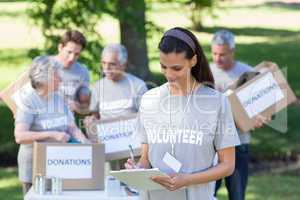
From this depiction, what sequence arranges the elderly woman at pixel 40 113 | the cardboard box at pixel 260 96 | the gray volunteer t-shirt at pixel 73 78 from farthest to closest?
1. the gray volunteer t-shirt at pixel 73 78
2. the cardboard box at pixel 260 96
3. the elderly woman at pixel 40 113

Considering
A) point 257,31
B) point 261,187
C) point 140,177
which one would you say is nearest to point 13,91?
point 140,177

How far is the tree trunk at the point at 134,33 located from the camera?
12.2 metres

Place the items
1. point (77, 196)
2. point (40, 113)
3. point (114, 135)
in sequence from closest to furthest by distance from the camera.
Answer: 1. point (77, 196)
2. point (40, 113)
3. point (114, 135)

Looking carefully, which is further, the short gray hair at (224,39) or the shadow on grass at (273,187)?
the shadow on grass at (273,187)

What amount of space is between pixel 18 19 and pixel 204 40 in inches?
337

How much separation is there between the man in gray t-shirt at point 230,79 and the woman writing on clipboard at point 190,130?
3036 mm

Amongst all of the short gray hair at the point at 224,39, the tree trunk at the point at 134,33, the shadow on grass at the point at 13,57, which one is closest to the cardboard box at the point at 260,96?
the short gray hair at the point at 224,39

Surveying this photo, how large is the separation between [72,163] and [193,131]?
233 cm

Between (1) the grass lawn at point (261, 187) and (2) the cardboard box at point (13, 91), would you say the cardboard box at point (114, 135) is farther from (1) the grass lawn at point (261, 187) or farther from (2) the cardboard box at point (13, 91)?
(1) the grass lawn at point (261, 187)

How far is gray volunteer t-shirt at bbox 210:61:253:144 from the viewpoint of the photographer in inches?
312

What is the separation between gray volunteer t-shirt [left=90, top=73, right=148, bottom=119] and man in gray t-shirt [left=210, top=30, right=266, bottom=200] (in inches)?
27.0

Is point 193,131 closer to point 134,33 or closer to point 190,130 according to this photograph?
point 190,130

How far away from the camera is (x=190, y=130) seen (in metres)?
4.77

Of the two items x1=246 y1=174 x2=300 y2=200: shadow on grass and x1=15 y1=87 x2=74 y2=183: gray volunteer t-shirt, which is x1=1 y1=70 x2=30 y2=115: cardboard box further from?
x1=246 y1=174 x2=300 y2=200: shadow on grass
